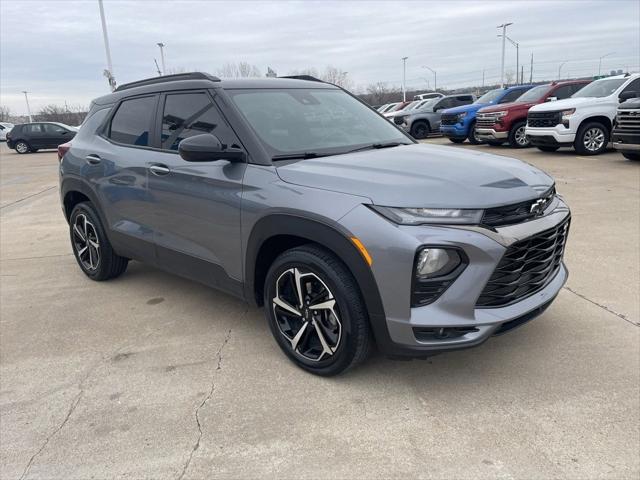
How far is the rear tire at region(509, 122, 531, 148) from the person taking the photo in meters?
14.6

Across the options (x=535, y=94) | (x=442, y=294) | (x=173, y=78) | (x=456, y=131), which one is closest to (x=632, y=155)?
(x=535, y=94)

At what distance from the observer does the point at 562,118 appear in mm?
12125

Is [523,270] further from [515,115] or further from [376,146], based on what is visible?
[515,115]

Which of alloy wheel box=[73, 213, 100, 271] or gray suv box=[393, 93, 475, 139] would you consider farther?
gray suv box=[393, 93, 475, 139]

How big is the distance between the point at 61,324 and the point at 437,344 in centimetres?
304

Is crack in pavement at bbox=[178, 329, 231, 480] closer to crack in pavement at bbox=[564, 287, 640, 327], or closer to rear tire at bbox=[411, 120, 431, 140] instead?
crack in pavement at bbox=[564, 287, 640, 327]

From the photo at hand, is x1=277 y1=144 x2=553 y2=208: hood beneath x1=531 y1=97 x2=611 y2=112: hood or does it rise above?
above

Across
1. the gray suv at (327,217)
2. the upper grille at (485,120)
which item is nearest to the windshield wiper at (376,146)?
the gray suv at (327,217)

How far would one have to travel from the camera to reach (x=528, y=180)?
9.66ft

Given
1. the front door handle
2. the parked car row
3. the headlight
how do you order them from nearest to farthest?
the headlight
the front door handle
the parked car row

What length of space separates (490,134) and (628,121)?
481 centimetres

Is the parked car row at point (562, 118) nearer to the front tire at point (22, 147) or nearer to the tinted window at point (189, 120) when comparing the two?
the tinted window at point (189, 120)

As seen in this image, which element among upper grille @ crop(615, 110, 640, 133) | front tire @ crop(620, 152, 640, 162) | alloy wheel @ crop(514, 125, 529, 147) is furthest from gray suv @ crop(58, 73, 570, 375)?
alloy wheel @ crop(514, 125, 529, 147)

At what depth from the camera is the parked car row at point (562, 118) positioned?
10656 millimetres
